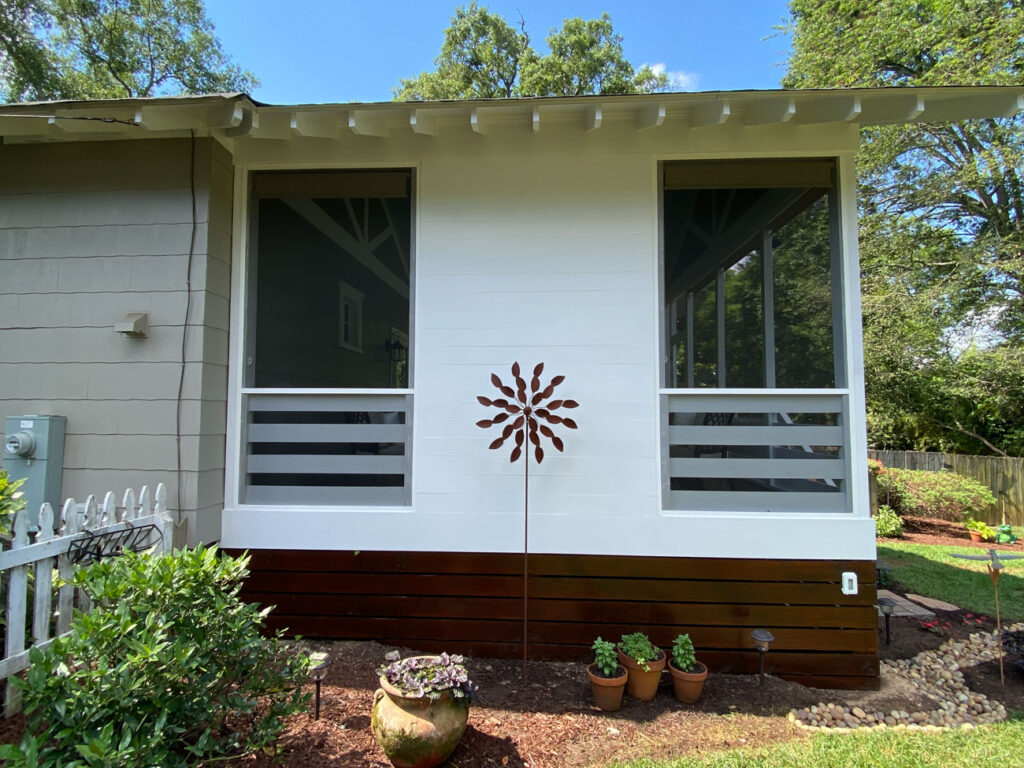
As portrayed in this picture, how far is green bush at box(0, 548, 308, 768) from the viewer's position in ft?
5.30

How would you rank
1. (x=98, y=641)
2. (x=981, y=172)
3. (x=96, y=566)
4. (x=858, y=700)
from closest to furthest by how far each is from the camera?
1. (x=98, y=641)
2. (x=96, y=566)
3. (x=858, y=700)
4. (x=981, y=172)

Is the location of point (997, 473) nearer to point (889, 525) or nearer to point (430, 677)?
point (889, 525)

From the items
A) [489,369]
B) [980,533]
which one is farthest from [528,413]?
[980,533]

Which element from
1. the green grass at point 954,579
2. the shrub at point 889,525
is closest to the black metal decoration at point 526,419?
the green grass at point 954,579

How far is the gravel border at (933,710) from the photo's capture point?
8.71ft

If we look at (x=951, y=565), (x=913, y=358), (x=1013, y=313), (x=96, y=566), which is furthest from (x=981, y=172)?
(x=96, y=566)

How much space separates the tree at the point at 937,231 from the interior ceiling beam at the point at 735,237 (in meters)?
9.33

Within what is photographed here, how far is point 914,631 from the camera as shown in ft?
A: 13.0

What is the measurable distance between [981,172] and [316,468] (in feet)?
43.5

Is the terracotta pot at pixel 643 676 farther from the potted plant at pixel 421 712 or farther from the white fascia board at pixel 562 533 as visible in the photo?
the potted plant at pixel 421 712

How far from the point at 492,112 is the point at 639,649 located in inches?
121

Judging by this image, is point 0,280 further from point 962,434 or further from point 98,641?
point 962,434

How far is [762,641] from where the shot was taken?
2840 millimetres

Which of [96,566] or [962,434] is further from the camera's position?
[962,434]
